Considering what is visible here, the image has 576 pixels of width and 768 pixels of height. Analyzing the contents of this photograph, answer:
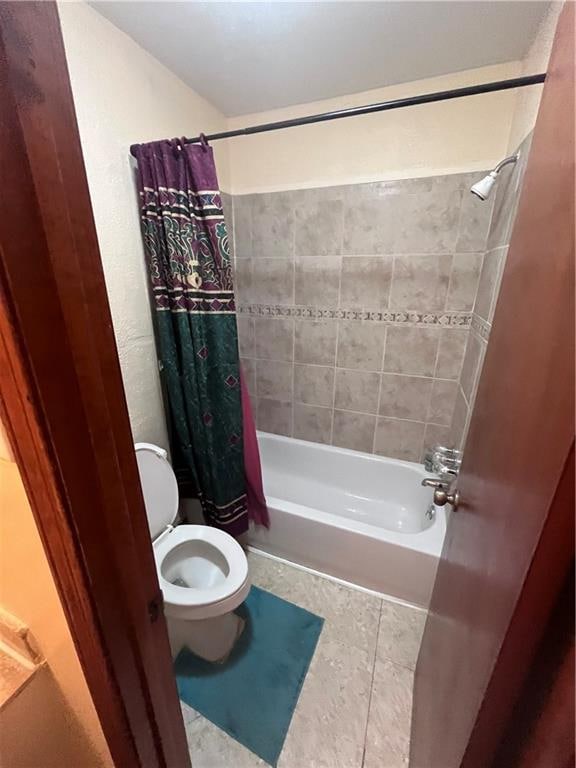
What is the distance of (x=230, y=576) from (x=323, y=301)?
149 cm

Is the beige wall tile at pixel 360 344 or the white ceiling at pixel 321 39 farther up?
the white ceiling at pixel 321 39

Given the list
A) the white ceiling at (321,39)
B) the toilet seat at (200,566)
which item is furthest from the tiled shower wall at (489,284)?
the toilet seat at (200,566)

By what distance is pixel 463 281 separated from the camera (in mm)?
1607

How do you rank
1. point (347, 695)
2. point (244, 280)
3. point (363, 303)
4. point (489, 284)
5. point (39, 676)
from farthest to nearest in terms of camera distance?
point (244, 280), point (363, 303), point (489, 284), point (347, 695), point (39, 676)

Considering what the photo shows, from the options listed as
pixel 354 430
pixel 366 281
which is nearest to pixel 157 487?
pixel 354 430

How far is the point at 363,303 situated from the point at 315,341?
1.22 feet

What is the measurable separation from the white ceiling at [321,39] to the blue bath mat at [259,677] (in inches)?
93.1

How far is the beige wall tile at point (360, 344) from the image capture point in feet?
6.07

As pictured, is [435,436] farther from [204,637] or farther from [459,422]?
[204,637]

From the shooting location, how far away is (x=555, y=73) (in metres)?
0.51

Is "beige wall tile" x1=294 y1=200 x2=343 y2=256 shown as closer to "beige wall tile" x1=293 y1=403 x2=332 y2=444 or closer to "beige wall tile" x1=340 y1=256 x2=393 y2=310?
"beige wall tile" x1=340 y1=256 x2=393 y2=310

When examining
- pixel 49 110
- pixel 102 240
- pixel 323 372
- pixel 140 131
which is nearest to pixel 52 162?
pixel 49 110

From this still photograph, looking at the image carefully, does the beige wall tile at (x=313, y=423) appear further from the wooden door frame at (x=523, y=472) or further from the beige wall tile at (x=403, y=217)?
the wooden door frame at (x=523, y=472)

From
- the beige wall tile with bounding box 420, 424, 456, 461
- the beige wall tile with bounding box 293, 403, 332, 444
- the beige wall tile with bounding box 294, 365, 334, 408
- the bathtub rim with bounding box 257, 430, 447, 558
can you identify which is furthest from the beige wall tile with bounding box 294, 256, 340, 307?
the bathtub rim with bounding box 257, 430, 447, 558
